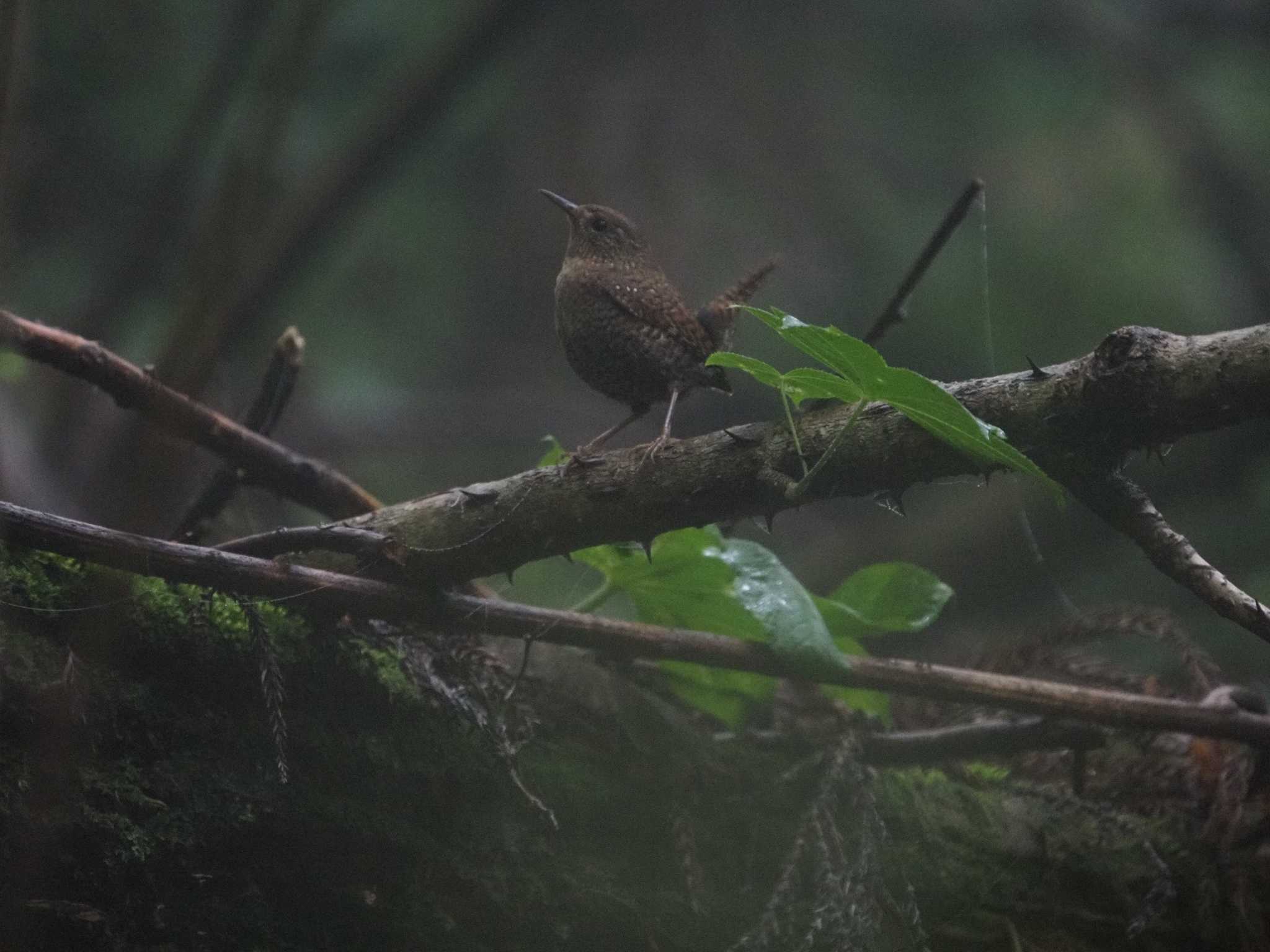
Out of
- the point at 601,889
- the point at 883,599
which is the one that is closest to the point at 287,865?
the point at 601,889

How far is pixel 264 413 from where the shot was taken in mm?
2492

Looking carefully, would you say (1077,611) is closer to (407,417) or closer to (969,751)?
(969,751)

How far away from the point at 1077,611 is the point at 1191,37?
4173 mm

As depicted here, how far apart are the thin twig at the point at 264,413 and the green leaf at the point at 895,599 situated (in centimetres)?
125

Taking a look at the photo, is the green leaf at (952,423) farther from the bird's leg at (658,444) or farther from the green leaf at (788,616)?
the green leaf at (788,616)

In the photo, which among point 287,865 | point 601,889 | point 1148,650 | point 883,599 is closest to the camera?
point 287,865

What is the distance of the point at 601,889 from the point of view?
1.95 meters

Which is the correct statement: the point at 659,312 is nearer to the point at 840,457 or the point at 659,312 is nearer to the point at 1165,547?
the point at 840,457

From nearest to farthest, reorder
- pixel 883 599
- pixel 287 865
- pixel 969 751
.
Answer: pixel 287 865, pixel 883 599, pixel 969 751

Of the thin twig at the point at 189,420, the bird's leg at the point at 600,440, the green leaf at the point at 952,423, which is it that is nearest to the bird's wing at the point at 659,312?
the bird's leg at the point at 600,440

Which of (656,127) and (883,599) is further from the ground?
(656,127)

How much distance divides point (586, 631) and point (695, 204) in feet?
14.8

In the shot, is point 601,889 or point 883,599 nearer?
point 601,889

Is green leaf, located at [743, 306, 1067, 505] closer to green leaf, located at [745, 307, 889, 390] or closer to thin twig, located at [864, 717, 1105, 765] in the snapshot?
green leaf, located at [745, 307, 889, 390]
